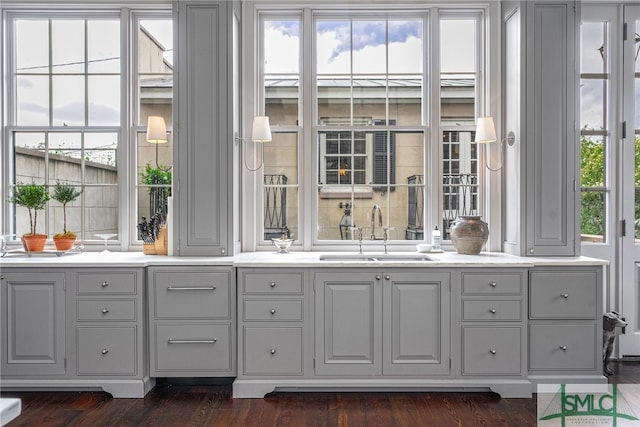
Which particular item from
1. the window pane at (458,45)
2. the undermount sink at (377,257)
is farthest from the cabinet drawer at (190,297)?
the window pane at (458,45)

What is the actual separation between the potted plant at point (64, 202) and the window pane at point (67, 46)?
99 cm

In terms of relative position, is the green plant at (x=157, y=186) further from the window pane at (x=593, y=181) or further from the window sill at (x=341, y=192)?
→ the window pane at (x=593, y=181)

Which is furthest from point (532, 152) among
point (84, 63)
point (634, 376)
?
point (84, 63)

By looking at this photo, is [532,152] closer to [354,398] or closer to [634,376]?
[634,376]

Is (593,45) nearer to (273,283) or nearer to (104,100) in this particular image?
(273,283)

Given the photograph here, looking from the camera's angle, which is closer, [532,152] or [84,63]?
[532,152]

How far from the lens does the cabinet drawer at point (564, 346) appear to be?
10.1 feet

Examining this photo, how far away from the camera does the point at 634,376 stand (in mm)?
3352

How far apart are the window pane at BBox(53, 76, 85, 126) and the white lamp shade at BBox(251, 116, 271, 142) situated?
5.03ft

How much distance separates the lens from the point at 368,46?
3820 mm

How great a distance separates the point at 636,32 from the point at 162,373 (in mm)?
4599

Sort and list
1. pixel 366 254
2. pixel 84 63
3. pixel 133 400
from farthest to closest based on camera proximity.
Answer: pixel 84 63 < pixel 366 254 < pixel 133 400

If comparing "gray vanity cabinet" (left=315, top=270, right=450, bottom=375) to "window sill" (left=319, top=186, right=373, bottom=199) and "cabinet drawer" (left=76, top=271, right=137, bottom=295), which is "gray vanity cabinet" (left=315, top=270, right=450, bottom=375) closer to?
"window sill" (left=319, top=186, right=373, bottom=199)

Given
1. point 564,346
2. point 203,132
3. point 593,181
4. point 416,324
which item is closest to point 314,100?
point 203,132
